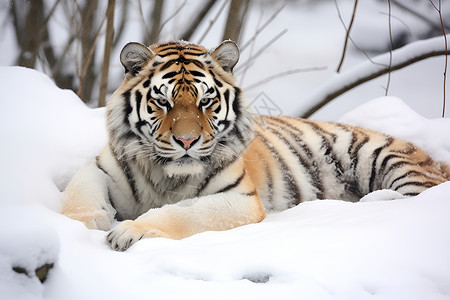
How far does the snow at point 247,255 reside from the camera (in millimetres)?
931

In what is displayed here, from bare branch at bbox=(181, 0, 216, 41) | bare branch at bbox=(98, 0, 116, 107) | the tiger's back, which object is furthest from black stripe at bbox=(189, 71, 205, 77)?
bare branch at bbox=(181, 0, 216, 41)

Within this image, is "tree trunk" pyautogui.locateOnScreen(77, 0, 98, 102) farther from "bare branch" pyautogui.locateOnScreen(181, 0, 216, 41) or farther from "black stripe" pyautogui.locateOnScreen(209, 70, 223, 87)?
"black stripe" pyautogui.locateOnScreen(209, 70, 223, 87)

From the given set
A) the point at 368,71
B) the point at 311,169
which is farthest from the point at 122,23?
the point at 311,169

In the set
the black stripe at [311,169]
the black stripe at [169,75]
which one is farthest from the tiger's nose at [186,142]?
the black stripe at [311,169]

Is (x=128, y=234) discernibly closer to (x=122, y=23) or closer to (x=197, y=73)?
(x=197, y=73)

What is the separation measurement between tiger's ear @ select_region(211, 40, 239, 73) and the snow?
2.10 ft

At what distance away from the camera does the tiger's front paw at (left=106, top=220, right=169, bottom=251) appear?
139cm

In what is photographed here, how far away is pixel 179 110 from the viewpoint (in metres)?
1.74

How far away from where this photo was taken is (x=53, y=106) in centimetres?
247

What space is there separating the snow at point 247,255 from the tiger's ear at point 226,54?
640 mm

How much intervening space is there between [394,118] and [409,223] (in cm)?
162

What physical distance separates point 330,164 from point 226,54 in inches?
36.3

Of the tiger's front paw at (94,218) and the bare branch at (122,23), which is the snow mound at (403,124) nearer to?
the tiger's front paw at (94,218)

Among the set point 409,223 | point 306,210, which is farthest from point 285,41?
point 409,223
